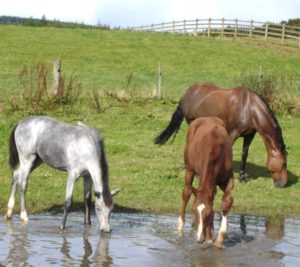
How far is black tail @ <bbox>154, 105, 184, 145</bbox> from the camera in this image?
49.2ft

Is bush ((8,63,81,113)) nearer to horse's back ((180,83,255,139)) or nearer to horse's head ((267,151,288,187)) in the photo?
horse's back ((180,83,255,139))

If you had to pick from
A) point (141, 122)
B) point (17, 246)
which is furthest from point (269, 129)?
point (17, 246)

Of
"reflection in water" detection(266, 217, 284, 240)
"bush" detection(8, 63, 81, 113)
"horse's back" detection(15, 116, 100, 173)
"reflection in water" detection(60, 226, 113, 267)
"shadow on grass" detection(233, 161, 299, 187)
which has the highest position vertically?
"bush" detection(8, 63, 81, 113)

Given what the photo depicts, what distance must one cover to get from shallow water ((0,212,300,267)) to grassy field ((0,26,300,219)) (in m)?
1.19

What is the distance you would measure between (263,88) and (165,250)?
42.1 feet

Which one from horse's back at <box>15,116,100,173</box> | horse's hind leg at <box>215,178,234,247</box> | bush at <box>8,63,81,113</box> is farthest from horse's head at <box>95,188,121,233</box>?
bush at <box>8,63,81,113</box>

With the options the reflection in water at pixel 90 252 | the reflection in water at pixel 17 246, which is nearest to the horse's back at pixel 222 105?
the reflection in water at pixel 90 252

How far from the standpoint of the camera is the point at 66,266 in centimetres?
784

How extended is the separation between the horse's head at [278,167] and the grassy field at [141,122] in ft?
0.72

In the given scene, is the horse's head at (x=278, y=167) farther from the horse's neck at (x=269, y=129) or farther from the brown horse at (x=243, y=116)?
the horse's neck at (x=269, y=129)

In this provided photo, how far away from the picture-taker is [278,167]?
13.8m

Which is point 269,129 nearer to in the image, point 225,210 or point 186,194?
point 186,194

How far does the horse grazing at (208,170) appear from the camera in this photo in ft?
27.6

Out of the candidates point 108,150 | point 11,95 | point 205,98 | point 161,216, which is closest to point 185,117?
point 205,98
